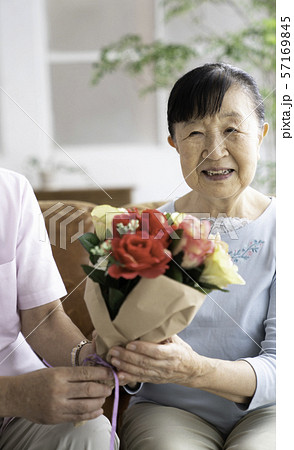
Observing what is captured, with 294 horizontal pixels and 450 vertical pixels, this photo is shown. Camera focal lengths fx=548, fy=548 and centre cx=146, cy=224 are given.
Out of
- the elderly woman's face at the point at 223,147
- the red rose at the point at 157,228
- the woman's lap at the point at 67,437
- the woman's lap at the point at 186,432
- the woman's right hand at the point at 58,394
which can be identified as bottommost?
the woman's lap at the point at 186,432

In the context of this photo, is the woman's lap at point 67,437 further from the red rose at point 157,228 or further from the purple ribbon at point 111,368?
the red rose at point 157,228

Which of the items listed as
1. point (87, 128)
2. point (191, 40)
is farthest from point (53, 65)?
point (191, 40)

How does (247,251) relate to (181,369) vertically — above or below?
above

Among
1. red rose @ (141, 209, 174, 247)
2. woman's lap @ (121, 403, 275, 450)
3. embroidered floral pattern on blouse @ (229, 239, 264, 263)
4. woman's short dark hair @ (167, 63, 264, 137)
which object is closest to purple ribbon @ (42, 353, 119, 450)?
woman's lap @ (121, 403, 275, 450)

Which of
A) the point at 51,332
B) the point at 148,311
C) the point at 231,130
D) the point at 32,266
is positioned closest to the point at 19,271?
the point at 32,266

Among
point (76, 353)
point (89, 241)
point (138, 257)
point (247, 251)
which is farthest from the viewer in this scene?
point (247, 251)

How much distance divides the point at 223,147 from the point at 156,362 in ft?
1.34

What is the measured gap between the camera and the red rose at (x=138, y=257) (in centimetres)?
72

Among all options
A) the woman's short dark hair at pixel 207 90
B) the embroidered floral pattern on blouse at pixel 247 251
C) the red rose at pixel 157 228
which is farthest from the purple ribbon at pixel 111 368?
the woman's short dark hair at pixel 207 90

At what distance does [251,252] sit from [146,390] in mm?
342

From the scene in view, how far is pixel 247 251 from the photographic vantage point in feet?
3.50

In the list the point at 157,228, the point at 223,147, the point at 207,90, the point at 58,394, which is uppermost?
the point at 207,90

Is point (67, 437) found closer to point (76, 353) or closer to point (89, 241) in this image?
point (76, 353)

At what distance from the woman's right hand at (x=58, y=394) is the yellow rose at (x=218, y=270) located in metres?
0.24
